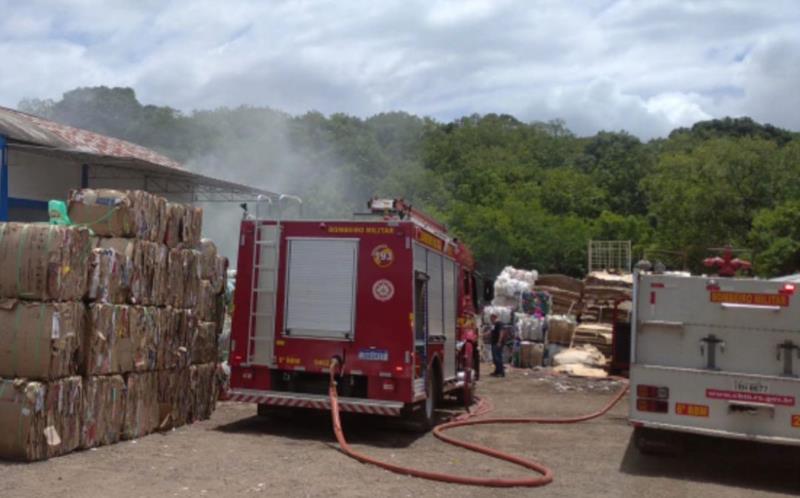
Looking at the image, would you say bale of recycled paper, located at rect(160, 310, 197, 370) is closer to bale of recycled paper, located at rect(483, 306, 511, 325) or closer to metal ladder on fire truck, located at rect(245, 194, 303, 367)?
metal ladder on fire truck, located at rect(245, 194, 303, 367)

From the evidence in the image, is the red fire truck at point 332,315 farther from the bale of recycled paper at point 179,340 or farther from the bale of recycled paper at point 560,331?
the bale of recycled paper at point 560,331

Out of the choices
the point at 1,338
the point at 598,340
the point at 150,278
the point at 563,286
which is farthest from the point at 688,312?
the point at 563,286

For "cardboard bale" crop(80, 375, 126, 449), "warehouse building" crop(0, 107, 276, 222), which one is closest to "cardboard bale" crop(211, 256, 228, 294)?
"cardboard bale" crop(80, 375, 126, 449)

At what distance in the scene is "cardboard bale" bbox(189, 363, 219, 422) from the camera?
11.6 m

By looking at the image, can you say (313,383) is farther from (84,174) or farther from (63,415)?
(84,174)

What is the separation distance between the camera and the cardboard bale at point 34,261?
8.71 m

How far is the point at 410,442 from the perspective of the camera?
1134 centimetres

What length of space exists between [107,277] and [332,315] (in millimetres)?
2970

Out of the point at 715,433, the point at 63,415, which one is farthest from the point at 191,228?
the point at 715,433

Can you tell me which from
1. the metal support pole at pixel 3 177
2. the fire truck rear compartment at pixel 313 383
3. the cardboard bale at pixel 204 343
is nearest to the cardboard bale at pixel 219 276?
the cardboard bale at pixel 204 343

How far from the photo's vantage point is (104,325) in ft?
31.2

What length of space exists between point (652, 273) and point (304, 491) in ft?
16.2

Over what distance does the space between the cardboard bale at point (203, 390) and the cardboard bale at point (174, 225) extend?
1759 mm

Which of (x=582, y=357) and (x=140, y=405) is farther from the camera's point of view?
(x=582, y=357)
